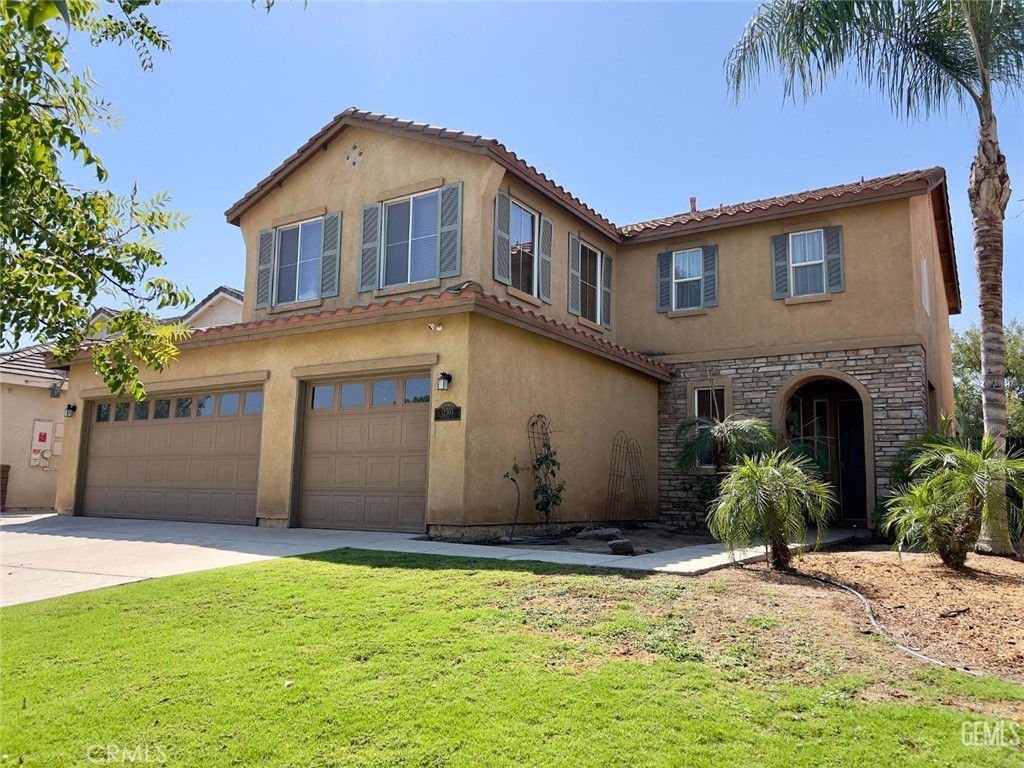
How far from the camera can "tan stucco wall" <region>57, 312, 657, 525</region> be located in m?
10.4

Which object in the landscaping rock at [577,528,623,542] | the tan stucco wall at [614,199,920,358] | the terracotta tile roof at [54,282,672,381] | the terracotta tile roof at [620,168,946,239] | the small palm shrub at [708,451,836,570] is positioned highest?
the terracotta tile roof at [620,168,946,239]

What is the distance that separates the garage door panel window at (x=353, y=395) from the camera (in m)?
11.7

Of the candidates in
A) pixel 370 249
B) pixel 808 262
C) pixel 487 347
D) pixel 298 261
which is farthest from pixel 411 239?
pixel 808 262

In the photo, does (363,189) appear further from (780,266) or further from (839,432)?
(839,432)

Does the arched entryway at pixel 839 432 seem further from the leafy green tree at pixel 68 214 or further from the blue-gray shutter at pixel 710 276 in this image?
the leafy green tree at pixel 68 214

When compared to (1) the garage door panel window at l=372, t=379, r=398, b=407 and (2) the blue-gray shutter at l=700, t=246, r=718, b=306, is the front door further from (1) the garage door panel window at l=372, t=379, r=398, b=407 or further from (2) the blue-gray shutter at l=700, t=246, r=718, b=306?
(1) the garage door panel window at l=372, t=379, r=398, b=407

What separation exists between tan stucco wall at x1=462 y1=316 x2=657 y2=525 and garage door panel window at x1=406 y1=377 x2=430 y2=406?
3.15ft

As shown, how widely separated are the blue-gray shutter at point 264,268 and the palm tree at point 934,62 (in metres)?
9.39

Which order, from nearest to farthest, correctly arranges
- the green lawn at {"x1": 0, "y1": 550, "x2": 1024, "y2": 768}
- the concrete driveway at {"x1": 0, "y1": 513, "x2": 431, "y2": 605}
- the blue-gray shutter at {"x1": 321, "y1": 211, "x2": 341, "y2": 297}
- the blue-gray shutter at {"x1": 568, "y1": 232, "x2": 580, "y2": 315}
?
the green lawn at {"x1": 0, "y1": 550, "x2": 1024, "y2": 768}, the concrete driveway at {"x1": 0, "y1": 513, "x2": 431, "y2": 605}, the blue-gray shutter at {"x1": 321, "y1": 211, "x2": 341, "y2": 297}, the blue-gray shutter at {"x1": 568, "y1": 232, "x2": 580, "y2": 315}

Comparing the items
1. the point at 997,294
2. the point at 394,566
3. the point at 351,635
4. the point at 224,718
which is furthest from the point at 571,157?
the point at 224,718

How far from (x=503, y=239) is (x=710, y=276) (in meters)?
4.93

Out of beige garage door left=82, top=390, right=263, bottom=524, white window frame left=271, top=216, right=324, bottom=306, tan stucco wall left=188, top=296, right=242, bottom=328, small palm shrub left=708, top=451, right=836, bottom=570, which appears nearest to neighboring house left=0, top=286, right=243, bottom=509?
tan stucco wall left=188, top=296, right=242, bottom=328

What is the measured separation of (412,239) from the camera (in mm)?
13305

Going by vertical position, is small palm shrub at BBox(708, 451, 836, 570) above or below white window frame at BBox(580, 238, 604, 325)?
below
